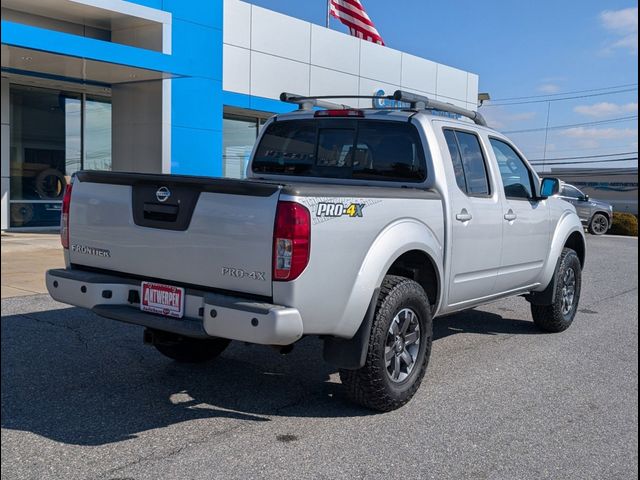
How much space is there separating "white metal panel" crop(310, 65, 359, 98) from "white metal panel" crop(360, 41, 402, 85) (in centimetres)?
59

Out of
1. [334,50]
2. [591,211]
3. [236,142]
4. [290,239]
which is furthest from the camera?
[591,211]

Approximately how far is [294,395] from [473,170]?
2479 mm

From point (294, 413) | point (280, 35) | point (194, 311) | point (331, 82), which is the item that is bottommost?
point (294, 413)

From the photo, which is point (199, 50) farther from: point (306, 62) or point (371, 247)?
point (371, 247)

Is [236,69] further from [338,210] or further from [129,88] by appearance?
[338,210]

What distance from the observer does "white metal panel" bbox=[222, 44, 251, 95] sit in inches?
712

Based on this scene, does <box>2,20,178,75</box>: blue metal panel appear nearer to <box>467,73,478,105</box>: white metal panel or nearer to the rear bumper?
the rear bumper

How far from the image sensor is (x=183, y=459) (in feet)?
12.3

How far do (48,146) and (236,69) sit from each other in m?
5.26

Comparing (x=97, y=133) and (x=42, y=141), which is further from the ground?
(x=97, y=133)

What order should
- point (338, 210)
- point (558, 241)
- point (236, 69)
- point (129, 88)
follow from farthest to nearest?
1. point (236, 69)
2. point (129, 88)
3. point (558, 241)
4. point (338, 210)

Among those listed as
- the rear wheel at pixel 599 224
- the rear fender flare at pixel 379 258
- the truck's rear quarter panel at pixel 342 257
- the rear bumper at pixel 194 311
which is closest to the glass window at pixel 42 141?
the rear bumper at pixel 194 311

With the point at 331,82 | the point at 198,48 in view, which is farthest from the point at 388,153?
the point at 331,82

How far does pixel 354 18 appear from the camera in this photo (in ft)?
76.3
